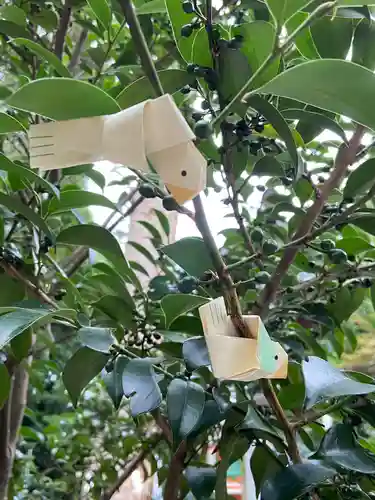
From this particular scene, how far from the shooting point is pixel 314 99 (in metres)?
0.37

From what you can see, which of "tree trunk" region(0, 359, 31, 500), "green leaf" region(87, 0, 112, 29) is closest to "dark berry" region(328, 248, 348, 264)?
"green leaf" region(87, 0, 112, 29)

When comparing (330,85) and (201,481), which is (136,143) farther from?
(201,481)

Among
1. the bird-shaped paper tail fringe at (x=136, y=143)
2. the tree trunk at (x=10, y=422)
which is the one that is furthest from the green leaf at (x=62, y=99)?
the tree trunk at (x=10, y=422)

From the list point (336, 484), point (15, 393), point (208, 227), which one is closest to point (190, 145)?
point (208, 227)

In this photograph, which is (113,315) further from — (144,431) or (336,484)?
(144,431)

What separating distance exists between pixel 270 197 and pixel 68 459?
61 centimetres

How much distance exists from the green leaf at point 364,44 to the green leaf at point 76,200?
29cm

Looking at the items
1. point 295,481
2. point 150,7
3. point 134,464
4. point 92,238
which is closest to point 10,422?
point 134,464

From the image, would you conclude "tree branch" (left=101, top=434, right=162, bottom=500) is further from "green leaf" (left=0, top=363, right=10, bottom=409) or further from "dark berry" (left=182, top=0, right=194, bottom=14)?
"dark berry" (left=182, top=0, right=194, bottom=14)

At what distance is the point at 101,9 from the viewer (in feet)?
2.00

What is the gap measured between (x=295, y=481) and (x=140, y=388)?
0.15 metres

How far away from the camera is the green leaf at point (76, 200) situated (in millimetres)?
616

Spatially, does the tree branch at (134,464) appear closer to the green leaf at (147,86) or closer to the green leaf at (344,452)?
the green leaf at (344,452)

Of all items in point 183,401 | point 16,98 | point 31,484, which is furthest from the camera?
point 31,484
